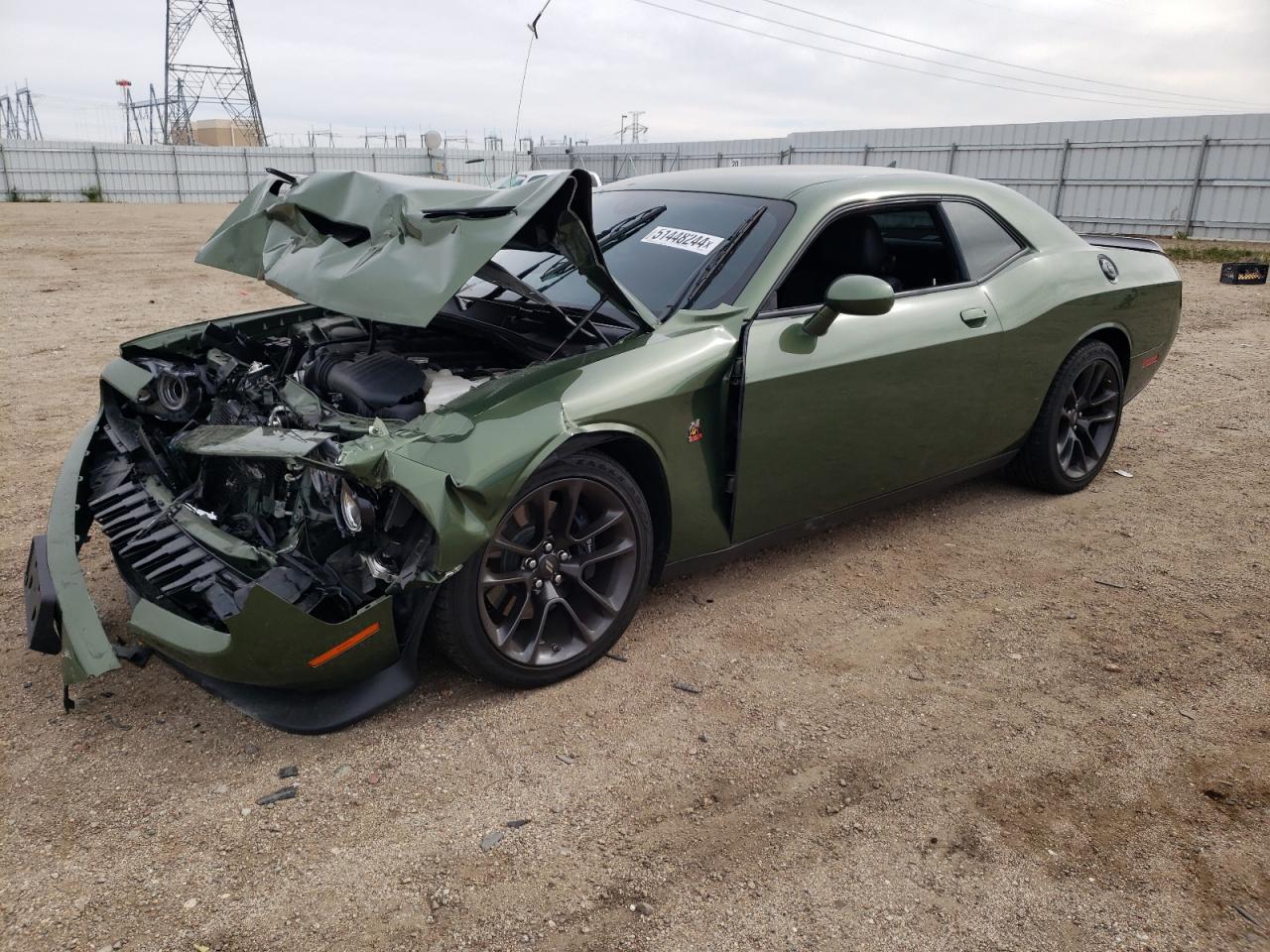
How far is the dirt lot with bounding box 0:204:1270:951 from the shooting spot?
2.21 metres

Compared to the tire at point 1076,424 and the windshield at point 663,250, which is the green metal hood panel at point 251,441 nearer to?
the windshield at point 663,250

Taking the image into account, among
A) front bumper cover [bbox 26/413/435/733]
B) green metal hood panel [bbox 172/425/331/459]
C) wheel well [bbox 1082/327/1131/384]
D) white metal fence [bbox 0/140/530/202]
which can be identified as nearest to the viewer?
front bumper cover [bbox 26/413/435/733]

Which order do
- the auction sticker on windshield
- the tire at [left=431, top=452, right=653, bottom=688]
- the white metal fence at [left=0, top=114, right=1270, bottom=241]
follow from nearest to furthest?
the tire at [left=431, top=452, right=653, bottom=688] → the auction sticker on windshield → the white metal fence at [left=0, top=114, right=1270, bottom=241]

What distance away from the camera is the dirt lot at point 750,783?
2211mm

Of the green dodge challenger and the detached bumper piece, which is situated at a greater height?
the green dodge challenger

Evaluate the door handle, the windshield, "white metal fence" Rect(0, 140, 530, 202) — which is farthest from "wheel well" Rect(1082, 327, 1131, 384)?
"white metal fence" Rect(0, 140, 530, 202)

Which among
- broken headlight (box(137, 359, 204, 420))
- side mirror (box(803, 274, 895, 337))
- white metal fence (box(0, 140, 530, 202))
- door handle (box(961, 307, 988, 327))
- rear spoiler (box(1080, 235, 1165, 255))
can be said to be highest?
white metal fence (box(0, 140, 530, 202))

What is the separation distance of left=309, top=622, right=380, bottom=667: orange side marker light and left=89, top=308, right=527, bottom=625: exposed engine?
8cm

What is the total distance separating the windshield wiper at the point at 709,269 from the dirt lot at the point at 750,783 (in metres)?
1.18

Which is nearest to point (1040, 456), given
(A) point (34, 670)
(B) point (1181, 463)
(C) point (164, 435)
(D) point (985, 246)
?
(D) point (985, 246)

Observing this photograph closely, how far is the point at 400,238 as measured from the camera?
304 cm

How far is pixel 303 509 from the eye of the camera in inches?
110

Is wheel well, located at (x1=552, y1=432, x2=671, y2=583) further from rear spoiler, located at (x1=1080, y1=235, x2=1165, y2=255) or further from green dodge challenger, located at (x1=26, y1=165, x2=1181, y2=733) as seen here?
rear spoiler, located at (x1=1080, y1=235, x2=1165, y2=255)

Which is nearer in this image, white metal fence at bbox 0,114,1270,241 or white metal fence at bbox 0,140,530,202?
white metal fence at bbox 0,114,1270,241
